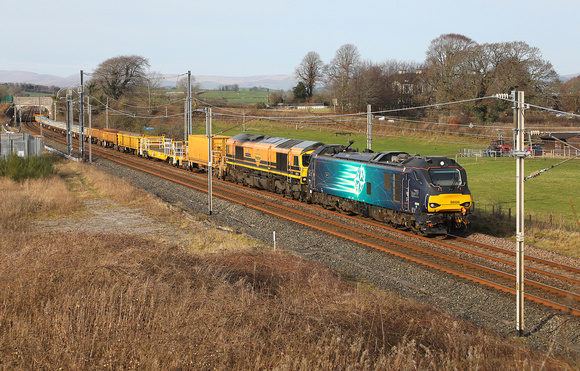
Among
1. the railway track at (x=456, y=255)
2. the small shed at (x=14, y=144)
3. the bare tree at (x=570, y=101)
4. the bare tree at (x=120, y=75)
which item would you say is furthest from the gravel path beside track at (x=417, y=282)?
the bare tree at (x=120, y=75)

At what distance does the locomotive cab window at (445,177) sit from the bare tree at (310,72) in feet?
345

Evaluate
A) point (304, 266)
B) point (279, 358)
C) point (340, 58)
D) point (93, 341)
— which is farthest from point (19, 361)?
point (340, 58)

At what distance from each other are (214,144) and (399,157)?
2295 cm

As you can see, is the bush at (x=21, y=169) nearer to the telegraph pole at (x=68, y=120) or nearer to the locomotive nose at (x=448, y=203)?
the telegraph pole at (x=68, y=120)

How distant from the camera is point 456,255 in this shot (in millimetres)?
18922

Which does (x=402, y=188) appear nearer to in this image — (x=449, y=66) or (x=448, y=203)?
(x=448, y=203)

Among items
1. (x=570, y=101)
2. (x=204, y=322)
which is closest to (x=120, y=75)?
(x=570, y=101)

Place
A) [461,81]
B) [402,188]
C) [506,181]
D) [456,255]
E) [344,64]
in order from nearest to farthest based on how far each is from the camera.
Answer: [456,255], [402,188], [506,181], [461,81], [344,64]

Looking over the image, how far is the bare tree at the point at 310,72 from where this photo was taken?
409 feet

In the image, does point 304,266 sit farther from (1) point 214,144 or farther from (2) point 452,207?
(1) point 214,144

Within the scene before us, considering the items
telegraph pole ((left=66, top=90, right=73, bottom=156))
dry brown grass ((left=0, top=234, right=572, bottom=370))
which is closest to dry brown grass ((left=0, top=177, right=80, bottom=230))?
dry brown grass ((left=0, top=234, right=572, bottom=370))

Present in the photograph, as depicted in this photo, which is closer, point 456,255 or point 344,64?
point 456,255

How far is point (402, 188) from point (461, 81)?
62.2m

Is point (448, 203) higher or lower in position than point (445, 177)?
lower
